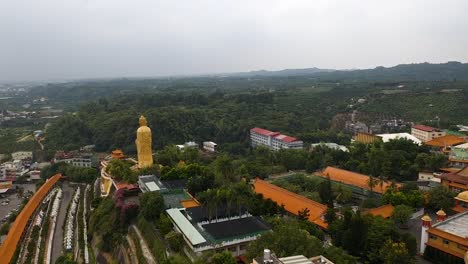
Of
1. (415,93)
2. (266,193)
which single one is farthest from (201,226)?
(415,93)

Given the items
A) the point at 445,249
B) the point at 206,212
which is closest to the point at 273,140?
the point at 206,212

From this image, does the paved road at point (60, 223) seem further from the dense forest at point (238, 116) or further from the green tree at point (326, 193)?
the green tree at point (326, 193)

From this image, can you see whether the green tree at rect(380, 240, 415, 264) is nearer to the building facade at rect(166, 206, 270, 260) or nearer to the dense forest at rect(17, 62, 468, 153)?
the building facade at rect(166, 206, 270, 260)

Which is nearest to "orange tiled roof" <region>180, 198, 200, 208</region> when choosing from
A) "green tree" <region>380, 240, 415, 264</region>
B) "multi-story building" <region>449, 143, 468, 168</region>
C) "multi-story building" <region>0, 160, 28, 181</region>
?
"green tree" <region>380, 240, 415, 264</region>

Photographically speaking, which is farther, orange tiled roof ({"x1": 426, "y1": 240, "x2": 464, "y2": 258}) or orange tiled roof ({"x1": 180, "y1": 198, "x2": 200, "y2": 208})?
orange tiled roof ({"x1": 180, "y1": 198, "x2": 200, "y2": 208})

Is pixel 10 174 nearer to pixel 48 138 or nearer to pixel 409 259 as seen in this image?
pixel 48 138

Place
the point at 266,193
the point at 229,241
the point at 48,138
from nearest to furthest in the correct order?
the point at 229,241, the point at 266,193, the point at 48,138

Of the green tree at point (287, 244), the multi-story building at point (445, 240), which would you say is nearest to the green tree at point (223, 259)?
the green tree at point (287, 244)
